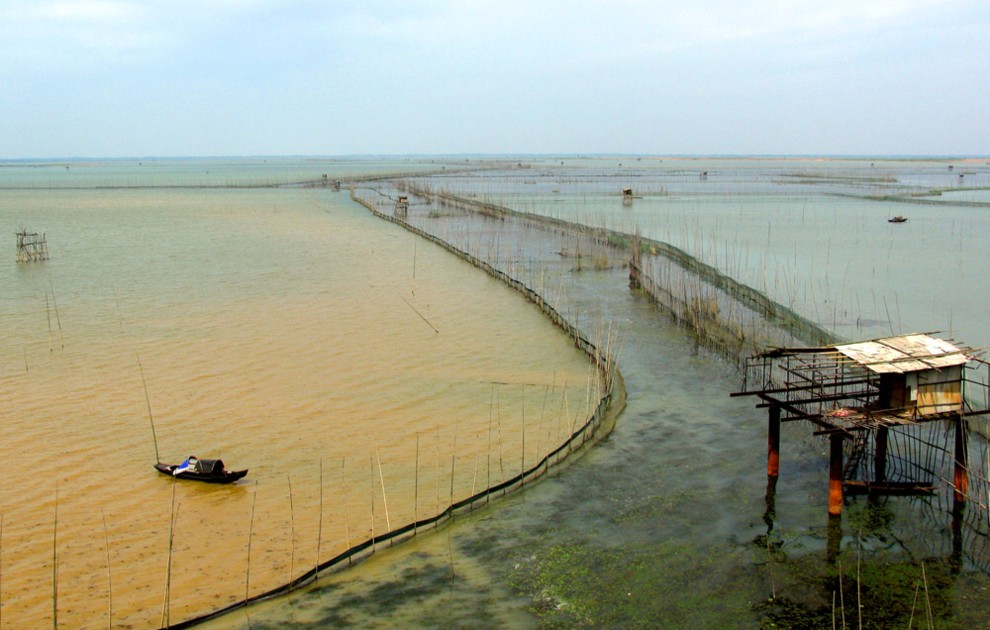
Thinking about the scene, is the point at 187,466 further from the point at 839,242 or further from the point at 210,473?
the point at 839,242

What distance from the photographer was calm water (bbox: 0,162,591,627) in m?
6.10

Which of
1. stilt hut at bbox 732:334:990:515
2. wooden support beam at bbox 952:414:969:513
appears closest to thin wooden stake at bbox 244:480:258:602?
stilt hut at bbox 732:334:990:515

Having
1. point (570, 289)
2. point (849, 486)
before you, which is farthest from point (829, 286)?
point (849, 486)

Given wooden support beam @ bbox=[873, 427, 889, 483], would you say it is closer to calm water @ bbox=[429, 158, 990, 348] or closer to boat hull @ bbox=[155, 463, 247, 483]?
calm water @ bbox=[429, 158, 990, 348]

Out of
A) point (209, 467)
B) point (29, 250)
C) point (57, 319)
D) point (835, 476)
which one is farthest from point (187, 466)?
point (29, 250)

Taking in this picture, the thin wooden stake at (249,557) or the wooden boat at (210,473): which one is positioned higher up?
the wooden boat at (210,473)

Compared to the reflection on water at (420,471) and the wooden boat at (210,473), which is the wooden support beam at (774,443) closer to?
the reflection on water at (420,471)

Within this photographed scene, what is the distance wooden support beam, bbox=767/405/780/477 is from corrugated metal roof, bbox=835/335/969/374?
779mm

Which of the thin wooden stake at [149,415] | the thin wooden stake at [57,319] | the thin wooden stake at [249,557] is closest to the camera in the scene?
the thin wooden stake at [249,557]

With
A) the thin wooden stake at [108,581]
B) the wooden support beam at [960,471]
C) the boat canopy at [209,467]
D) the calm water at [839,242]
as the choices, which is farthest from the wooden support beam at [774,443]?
the thin wooden stake at [108,581]

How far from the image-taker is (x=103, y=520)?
6613 millimetres

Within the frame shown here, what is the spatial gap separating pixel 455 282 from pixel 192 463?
34.4ft

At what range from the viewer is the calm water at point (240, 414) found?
20.0 ft

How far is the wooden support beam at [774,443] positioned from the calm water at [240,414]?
7.24 feet
